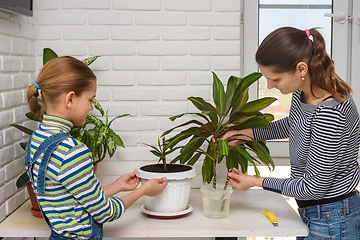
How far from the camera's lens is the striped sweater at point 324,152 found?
1.26 metres

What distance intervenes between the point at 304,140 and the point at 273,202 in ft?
1.49

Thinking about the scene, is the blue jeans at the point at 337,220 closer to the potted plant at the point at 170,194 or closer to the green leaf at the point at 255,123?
the green leaf at the point at 255,123

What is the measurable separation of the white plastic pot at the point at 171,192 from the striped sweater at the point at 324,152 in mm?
349

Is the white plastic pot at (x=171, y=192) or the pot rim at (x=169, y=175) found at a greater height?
the pot rim at (x=169, y=175)

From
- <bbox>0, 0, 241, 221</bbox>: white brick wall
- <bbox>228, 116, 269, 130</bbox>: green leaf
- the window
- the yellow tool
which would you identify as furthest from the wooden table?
the window

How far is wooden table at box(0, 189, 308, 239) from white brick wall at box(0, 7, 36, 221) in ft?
0.40

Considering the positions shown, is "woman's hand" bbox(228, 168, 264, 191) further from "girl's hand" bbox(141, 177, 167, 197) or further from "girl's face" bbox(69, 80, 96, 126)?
"girl's face" bbox(69, 80, 96, 126)

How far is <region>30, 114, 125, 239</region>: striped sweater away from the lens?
43.3 inches

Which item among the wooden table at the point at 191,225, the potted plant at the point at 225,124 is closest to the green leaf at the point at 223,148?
the potted plant at the point at 225,124

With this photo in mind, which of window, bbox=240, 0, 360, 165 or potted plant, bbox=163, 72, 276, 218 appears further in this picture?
window, bbox=240, 0, 360, 165

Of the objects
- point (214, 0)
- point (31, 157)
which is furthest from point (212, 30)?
point (31, 157)

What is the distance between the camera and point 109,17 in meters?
1.88

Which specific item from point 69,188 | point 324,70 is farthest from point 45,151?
point 324,70

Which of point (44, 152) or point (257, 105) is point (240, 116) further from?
point (44, 152)
